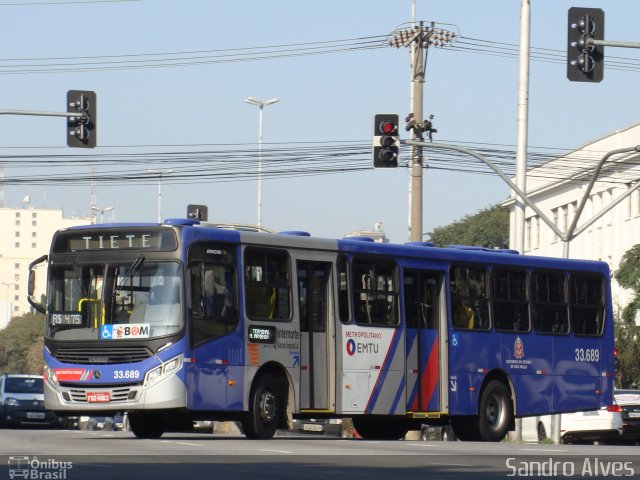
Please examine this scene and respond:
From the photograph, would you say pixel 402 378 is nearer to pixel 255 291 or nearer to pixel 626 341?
pixel 255 291

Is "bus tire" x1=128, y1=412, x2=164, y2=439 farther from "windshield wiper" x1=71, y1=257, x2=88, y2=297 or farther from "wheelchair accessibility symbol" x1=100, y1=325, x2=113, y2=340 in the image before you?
"windshield wiper" x1=71, y1=257, x2=88, y2=297

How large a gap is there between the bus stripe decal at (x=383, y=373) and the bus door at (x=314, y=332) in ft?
2.94

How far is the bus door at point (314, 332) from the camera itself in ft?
80.1

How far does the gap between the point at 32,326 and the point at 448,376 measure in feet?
440

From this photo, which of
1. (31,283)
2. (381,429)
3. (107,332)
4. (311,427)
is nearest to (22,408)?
(311,427)

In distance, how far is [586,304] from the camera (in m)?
29.2

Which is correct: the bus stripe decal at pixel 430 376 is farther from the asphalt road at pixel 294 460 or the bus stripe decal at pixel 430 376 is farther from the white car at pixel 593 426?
the white car at pixel 593 426

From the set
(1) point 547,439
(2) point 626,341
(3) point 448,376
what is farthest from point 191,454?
(2) point 626,341

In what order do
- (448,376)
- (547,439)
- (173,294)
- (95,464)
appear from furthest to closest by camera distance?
(547,439) → (448,376) → (173,294) → (95,464)

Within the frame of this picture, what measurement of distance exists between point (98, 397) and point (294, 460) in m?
6.08

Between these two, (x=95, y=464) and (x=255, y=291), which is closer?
(x=95, y=464)

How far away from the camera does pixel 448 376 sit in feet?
87.4

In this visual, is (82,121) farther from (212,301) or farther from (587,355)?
→ (587,355)

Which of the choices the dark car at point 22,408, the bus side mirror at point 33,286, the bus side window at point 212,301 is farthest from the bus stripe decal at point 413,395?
the dark car at point 22,408
